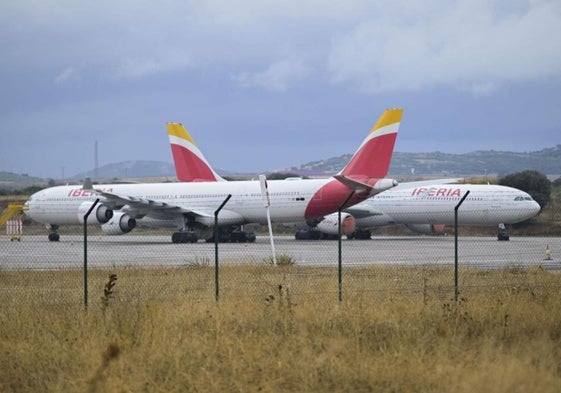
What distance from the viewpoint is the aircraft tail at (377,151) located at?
43.0 meters

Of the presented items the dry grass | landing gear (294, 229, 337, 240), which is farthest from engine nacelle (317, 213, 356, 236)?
the dry grass

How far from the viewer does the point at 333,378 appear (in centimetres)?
980

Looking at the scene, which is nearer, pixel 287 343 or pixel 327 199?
pixel 287 343

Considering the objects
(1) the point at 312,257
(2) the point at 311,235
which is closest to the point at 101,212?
(2) the point at 311,235

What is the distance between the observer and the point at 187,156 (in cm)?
5491

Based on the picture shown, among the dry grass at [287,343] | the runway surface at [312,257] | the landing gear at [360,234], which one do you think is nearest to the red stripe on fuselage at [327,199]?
the landing gear at [360,234]

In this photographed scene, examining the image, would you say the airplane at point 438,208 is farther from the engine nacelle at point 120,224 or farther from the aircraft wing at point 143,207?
the engine nacelle at point 120,224

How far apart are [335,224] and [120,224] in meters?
10.6

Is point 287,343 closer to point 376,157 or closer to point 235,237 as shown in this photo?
point 376,157

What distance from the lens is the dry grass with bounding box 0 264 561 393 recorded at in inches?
379

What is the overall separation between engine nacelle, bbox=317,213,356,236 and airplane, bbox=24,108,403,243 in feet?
5.24

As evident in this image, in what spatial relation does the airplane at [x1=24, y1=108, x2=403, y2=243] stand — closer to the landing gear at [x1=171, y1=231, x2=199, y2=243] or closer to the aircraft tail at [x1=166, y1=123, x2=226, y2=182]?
the landing gear at [x1=171, y1=231, x2=199, y2=243]

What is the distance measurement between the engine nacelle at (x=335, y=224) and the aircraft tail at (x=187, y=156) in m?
9.99

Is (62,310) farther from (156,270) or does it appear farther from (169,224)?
(169,224)
